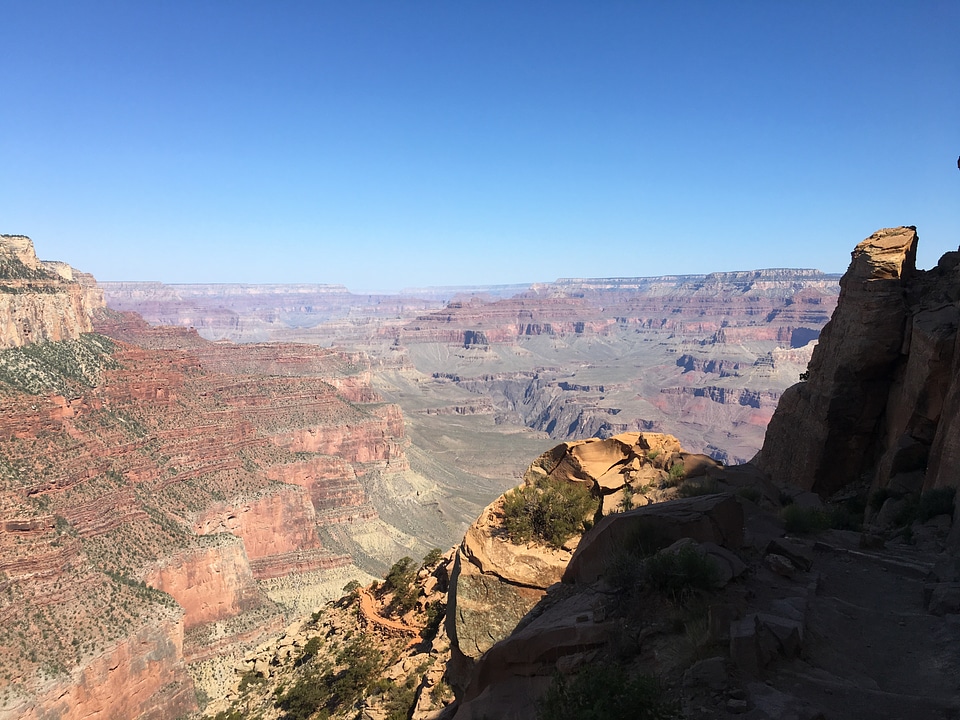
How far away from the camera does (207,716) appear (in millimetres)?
20781

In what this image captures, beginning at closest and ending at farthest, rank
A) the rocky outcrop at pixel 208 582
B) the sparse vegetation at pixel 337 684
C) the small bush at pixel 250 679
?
the sparse vegetation at pixel 337 684 → the small bush at pixel 250 679 → the rocky outcrop at pixel 208 582

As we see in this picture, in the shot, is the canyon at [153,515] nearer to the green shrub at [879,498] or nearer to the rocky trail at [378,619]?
the rocky trail at [378,619]

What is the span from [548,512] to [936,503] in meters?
8.48

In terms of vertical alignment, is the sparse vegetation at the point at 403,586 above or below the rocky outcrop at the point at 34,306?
below

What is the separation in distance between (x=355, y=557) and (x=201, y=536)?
18.6 m

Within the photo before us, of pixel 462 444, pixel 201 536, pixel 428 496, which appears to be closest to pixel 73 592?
pixel 201 536

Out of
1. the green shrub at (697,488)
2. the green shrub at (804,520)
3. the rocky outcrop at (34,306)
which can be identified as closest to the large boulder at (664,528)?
the green shrub at (697,488)

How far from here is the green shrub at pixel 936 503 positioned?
1349 centimetres

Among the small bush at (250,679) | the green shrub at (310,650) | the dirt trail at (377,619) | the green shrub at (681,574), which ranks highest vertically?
the green shrub at (681,574)

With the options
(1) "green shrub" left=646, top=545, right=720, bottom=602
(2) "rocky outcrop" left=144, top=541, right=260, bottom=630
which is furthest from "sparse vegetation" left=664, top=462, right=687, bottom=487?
(2) "rocky outcrop" left=144, top=541, right=260, bottom=630

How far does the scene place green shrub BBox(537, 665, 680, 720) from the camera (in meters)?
5.76

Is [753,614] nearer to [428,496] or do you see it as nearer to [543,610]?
[543,610]

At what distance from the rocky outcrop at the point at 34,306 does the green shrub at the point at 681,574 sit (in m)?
60.2

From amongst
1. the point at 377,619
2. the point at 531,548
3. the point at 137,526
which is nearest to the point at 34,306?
the point at 137,526
